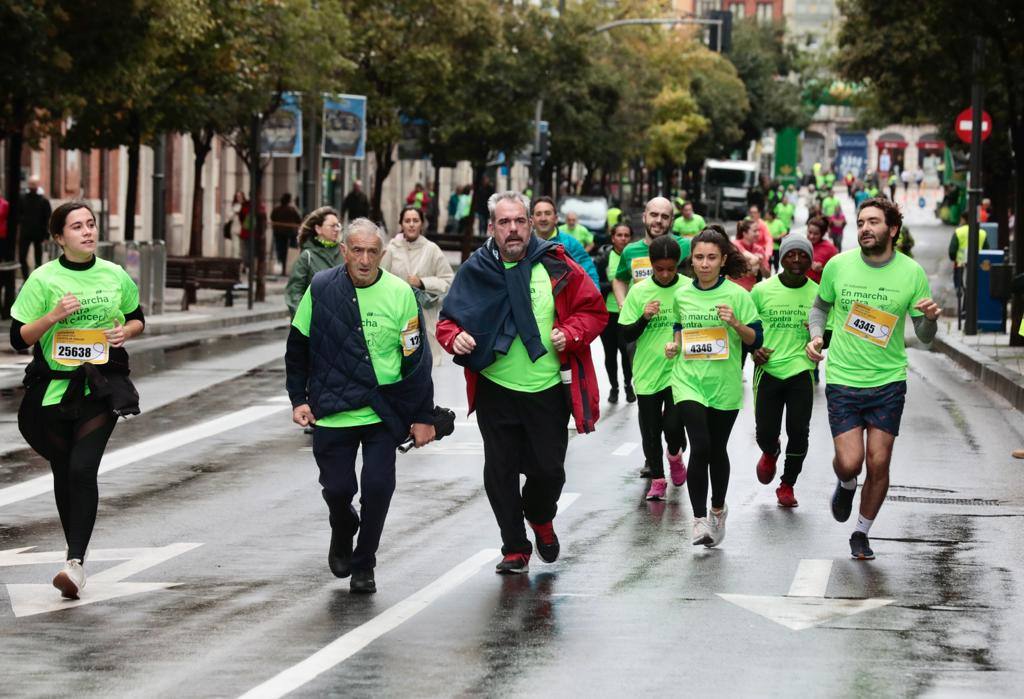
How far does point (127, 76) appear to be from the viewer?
26672mm

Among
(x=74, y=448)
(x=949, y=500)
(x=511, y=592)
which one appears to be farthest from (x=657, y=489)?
(x=74, y=448)

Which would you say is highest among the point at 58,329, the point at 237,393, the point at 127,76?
the point at 127,76

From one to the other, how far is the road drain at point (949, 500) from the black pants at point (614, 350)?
179 inches

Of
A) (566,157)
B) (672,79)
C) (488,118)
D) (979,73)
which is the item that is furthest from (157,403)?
(672,79)

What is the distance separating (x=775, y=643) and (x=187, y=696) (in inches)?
90.3

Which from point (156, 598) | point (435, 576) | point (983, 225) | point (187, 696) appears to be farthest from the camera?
point (983, 225)

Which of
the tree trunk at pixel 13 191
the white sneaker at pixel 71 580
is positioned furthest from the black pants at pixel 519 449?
the tree trunk at pixel 13 191

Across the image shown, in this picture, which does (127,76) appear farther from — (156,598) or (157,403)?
(156,598)

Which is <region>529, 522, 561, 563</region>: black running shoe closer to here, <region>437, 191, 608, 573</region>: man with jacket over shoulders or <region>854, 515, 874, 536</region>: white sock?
<region>437, 191, 608, 573</region>: man with jacket over shoulders

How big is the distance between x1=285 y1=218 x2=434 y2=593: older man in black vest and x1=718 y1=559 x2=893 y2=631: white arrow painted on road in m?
1.54

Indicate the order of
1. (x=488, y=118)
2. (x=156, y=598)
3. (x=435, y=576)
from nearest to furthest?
(x=156, y=598) < (x=435, y=576) < (x=488, y=118)

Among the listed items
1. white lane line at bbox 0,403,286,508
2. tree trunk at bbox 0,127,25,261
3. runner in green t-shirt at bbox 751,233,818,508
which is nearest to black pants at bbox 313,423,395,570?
white lane line at bbox 0,403,286,508

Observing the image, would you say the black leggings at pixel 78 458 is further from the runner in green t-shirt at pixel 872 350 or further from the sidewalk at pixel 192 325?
the sidewalk at pixel 192 325

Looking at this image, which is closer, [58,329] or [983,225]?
[58,329]
